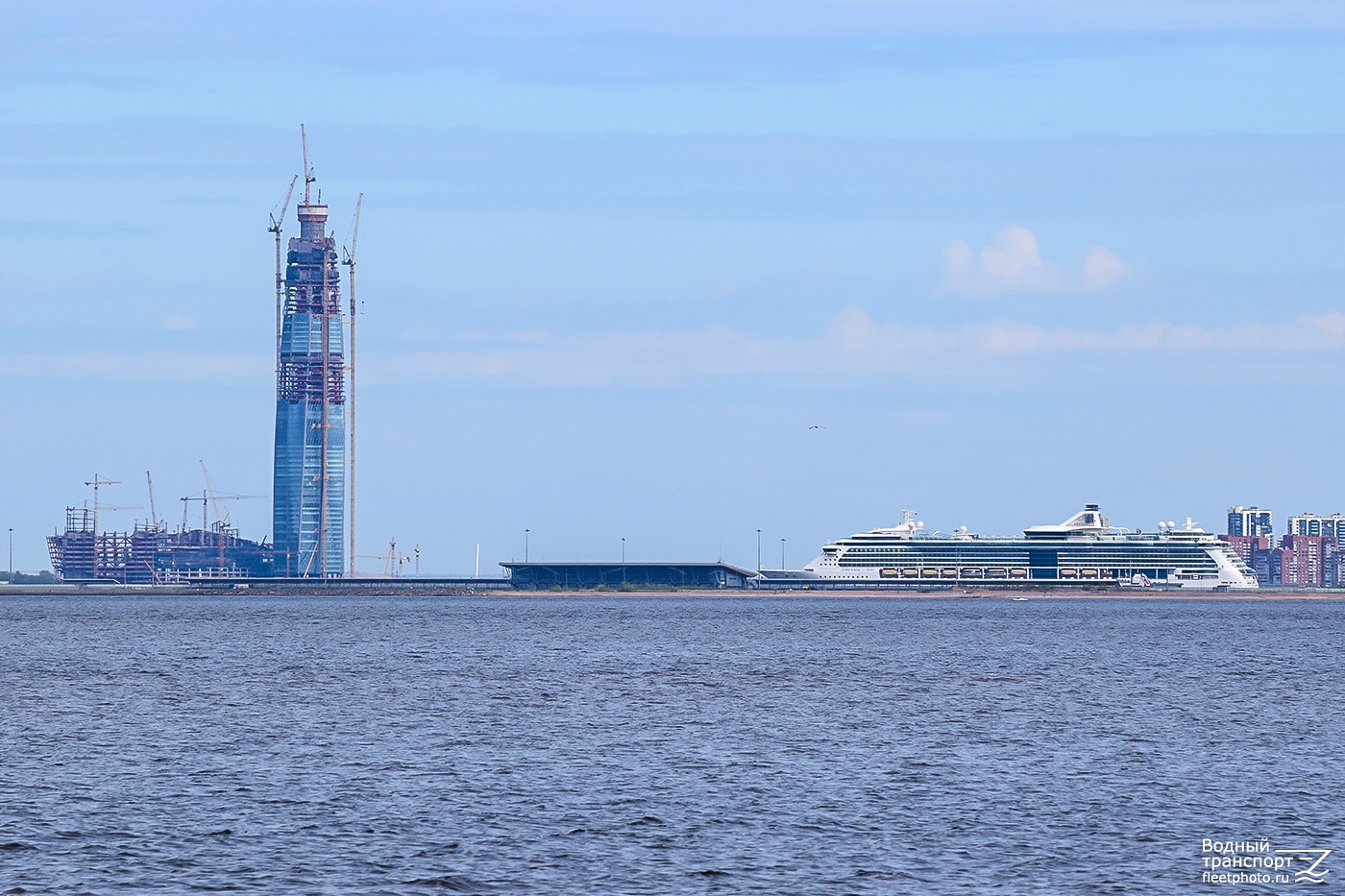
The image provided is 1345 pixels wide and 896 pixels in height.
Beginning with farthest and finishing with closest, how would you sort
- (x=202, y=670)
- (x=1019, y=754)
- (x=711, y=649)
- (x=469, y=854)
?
(x=711, y=649) < (x=202, y=670) < (x=1019, y=754) < (x=469, y=854)

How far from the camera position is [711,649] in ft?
414

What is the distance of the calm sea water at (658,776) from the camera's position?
39656mm

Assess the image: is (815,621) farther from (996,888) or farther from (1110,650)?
(996,888)

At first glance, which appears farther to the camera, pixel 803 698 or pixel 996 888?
pixel 803 698

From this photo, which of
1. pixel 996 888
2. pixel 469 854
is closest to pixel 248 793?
pixel 469 854

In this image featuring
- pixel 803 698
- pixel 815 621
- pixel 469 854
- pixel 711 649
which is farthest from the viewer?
pixel 815 621

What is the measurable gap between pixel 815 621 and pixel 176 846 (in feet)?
513

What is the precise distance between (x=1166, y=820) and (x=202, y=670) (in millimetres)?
68739

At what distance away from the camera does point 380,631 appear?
164 m

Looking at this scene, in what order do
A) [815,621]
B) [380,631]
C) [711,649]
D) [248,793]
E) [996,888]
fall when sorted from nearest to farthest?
[996,888], [248,793], [711,649], [380,631], [815,621]

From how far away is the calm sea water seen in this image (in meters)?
39.7

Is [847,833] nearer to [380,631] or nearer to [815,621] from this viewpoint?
[380,631]

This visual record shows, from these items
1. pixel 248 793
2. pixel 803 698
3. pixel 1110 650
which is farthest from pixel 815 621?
pixel 248 793

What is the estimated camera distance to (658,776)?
176 feet
